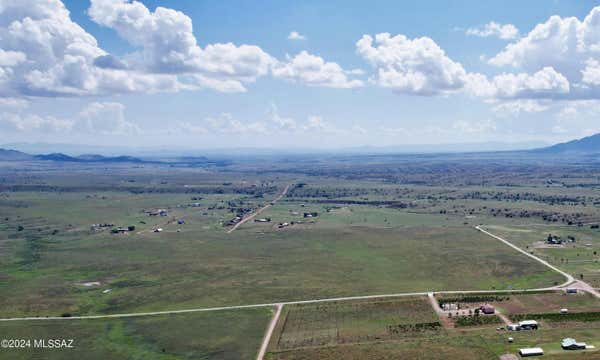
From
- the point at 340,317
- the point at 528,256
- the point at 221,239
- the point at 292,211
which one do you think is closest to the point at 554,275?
the point at 528,256

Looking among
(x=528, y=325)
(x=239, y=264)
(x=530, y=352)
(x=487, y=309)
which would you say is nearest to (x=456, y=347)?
(x=530, y=352)

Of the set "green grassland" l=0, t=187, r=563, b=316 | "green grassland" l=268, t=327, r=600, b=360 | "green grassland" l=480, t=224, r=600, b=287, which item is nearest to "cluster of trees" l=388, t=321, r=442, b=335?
"green grassland" l=268, t=327, r=600, b=360

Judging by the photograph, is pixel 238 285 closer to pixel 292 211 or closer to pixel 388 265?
pixel 388 265

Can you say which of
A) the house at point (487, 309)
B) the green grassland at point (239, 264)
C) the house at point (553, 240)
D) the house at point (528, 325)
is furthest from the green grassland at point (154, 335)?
the house at point (553, 240)

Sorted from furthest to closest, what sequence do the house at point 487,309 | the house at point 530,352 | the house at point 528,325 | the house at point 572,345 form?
1. the house at point 487,309
2. the house at point 528,325
3. the house at point 572,345
4. the house at point 530,352

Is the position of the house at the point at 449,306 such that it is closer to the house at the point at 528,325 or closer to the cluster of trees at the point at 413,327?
the cluster of trees at the point at 413,327

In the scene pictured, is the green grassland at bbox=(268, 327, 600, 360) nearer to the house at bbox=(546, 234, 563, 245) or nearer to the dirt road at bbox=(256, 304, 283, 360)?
the dirt road at bbox=(256, 304, 283, 360)

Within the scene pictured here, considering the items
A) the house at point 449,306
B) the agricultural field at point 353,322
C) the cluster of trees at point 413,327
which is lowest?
the agricultural field at point 353,322

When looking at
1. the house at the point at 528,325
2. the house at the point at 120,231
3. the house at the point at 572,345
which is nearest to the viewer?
the house at the point at 572,345
